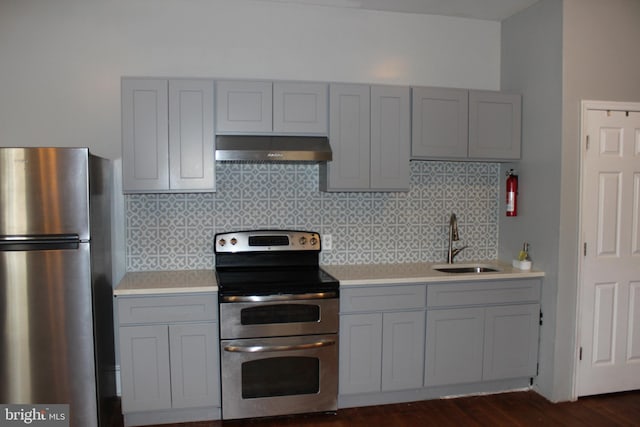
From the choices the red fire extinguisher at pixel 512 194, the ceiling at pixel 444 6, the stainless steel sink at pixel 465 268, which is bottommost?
the stainless steel sink at pixel 465 268

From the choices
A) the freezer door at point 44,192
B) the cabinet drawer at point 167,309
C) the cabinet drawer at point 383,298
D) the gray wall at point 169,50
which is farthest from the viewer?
the gray wall at point 169,50

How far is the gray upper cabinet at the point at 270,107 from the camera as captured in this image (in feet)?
9.68

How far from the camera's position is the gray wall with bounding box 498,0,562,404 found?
→ 3102mm

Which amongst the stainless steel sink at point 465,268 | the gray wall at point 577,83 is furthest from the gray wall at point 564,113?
the stainless steel sink at point 465,268

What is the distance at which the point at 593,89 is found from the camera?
3096 millimetres

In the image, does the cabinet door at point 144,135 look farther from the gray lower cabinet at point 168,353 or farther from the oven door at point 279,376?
the oven door at point 279,376

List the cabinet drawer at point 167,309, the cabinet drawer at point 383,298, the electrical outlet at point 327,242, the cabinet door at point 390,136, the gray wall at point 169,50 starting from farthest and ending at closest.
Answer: the electrical outlet at point 327,242 → the cabinet door at point 390,136 → the gray wall at point 169,50 → the cabinet drawer at point 383,298 → the cabinet drawer at point 167,309

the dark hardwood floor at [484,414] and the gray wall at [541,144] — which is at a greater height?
the gray wall at [541,144]

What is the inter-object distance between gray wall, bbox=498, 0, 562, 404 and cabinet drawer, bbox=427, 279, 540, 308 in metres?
0.12

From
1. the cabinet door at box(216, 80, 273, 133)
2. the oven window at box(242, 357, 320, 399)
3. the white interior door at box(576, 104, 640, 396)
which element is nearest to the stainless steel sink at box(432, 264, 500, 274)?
the white interior door at box(576, 104, 640, 396)

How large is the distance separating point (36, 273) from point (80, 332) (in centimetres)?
39

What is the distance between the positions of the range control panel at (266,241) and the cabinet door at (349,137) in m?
0.45

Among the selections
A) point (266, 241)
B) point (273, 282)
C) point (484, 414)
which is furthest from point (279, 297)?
point (484, 414)

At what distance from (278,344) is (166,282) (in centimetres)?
81
